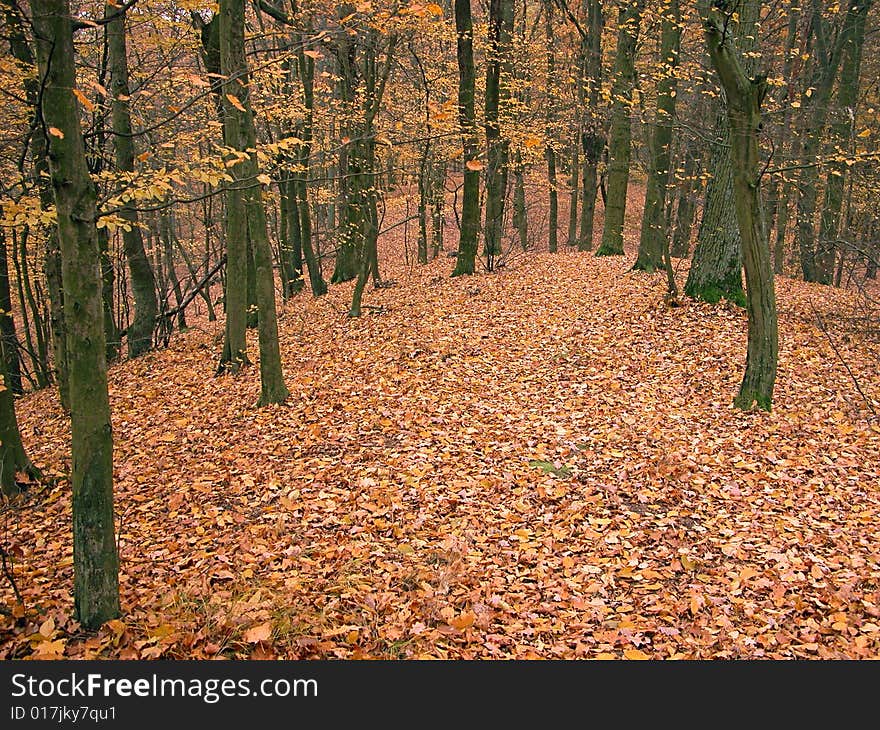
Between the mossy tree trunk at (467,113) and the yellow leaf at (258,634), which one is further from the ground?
the mossy tree trunk at (467,113)

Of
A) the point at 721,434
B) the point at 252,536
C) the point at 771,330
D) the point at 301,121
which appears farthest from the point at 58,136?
the point at 301,121

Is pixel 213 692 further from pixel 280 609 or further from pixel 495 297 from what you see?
pixel 495 297

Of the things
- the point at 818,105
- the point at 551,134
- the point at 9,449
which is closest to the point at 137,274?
the point at 9,449

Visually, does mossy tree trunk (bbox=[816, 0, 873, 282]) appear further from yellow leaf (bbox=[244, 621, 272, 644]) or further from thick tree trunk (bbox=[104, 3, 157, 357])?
thick tree trunk (bbox=[104, 3, 157, 357])

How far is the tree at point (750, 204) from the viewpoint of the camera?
22.7 ft

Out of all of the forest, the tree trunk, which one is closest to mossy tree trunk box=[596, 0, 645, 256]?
the forest

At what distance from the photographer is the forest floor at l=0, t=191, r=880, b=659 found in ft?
14.0

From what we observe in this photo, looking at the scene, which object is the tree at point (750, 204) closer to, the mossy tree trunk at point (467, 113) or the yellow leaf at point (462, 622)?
the yellow leaf at point (462, 622)

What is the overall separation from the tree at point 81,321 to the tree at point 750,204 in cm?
670

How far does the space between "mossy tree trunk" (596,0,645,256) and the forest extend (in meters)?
0.21

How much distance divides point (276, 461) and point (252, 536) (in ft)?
5.74

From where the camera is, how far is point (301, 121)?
632 inches

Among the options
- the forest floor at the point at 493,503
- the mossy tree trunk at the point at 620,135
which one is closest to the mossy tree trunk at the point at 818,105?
the mossy tree trunk at the point at 620,135

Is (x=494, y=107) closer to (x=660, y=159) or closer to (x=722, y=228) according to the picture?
(x=660, y=159)
